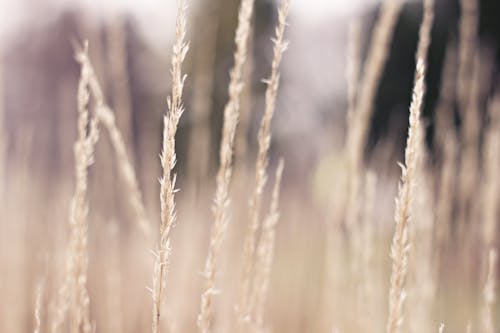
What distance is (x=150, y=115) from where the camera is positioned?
7.24 meters

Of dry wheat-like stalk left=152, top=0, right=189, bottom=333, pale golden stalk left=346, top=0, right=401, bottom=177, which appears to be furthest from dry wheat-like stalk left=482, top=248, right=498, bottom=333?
dry wheat-like stalk left=152, top=0, right=189, bottom=333

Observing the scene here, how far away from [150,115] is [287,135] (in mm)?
2428

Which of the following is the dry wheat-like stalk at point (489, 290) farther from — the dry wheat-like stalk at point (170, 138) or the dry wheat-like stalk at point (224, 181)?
the dry wheat-like stalk at point (170, 138)

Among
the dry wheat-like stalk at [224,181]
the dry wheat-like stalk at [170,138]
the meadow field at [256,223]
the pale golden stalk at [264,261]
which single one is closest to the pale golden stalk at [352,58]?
the meadow field at [256,223]

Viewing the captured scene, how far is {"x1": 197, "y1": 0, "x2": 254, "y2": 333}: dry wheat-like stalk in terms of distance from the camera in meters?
0.83

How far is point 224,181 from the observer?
0.86m

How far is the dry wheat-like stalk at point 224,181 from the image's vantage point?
833 mm

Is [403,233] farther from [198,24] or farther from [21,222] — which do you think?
[198,24]

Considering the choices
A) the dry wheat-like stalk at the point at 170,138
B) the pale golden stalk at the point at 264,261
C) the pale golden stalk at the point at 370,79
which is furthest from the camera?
the pale golden stalk at the point at 370,79

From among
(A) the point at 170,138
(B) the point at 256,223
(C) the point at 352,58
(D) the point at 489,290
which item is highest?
(C) the point at 352,58

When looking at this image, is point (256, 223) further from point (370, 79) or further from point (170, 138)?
point (370, 79)

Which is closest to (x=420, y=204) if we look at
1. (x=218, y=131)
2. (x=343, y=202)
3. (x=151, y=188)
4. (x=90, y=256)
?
(x=343, y=202)

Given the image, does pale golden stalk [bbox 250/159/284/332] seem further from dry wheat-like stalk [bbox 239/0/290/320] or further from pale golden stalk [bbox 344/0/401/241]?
pale golden stalk [bbox 344/0/401/241]

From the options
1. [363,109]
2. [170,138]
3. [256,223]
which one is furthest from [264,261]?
[363,109]
